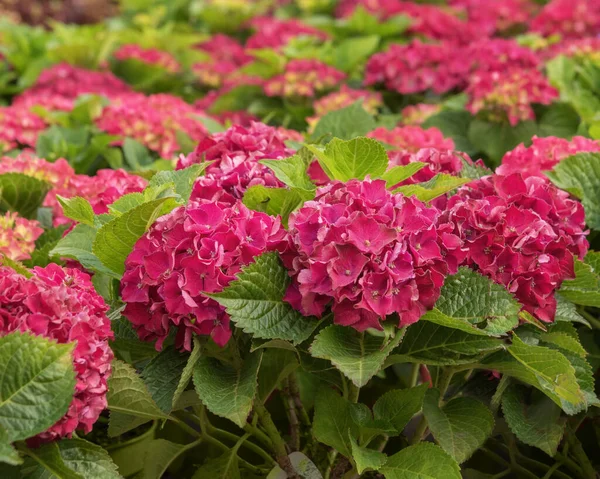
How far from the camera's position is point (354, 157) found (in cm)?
116

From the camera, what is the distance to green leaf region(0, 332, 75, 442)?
0.87m

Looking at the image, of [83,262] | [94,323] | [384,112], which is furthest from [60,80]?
[94,323]

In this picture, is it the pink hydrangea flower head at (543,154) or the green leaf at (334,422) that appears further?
the pink hydrangea flower head at (543,154)

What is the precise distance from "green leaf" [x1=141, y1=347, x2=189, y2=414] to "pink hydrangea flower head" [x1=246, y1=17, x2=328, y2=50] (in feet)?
6.27

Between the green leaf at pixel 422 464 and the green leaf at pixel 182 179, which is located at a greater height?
the green leaf at pixel 182 179

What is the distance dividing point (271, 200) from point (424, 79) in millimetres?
1363

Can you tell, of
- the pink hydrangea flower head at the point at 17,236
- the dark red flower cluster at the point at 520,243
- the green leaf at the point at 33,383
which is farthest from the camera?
the pink hydrangea flower head at the point at 17,236

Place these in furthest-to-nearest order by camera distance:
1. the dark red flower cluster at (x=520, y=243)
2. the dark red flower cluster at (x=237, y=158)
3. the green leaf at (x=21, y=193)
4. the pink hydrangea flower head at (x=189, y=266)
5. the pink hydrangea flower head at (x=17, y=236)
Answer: the green leaf at (x=21, y=193) < the pink hydrangea flower head at (x=17, y=236) < the dark red flower cluster at (x=237, y=158) < the dark red flower cluster at (x=520, y=243) < the pink hydrangea flower head at (x=189, y=266)

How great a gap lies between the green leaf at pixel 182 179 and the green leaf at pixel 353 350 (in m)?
0.30

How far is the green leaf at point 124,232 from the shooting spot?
1.02 metres

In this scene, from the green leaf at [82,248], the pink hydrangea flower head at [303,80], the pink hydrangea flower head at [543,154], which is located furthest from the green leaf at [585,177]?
the pink hydrangea flower head at [303,80]

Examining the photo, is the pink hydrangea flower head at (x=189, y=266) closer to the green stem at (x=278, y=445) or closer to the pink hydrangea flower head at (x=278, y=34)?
the green stem at (x=278, y=445)

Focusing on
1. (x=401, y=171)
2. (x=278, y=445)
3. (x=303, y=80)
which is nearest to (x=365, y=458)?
(x=278, y=445)

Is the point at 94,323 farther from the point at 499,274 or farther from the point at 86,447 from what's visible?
the point at 499,274
